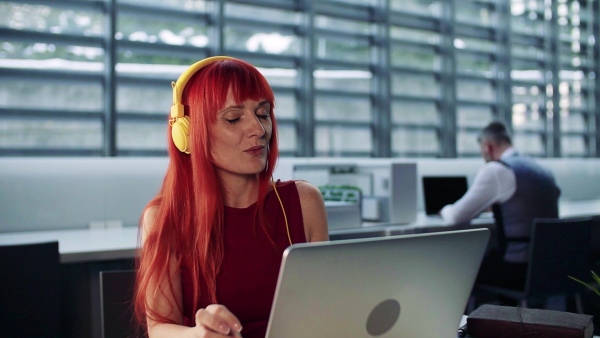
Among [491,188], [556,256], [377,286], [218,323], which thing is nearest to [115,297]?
[218,323]

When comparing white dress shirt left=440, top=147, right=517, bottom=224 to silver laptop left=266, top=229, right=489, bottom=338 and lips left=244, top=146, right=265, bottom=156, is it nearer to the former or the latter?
lips left=244, top=146, right=265, bottom=156

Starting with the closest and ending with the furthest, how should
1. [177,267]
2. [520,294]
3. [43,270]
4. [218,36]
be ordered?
[177,267] → [43,270] → [520,294] → [218,36]

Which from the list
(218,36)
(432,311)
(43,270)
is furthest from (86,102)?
(432,311)

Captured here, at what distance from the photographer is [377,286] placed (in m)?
0.94

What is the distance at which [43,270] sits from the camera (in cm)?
229

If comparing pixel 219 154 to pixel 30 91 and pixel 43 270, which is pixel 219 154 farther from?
pixel 30 91

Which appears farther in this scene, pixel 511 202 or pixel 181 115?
pixel 511 202

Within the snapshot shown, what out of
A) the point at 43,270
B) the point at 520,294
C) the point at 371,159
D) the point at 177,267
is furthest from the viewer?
the point at 371,159

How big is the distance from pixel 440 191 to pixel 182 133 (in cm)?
347

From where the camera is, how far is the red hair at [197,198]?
147cm

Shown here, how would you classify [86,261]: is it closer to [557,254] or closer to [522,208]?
[557,254]

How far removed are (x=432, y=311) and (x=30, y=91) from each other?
325 centimetres

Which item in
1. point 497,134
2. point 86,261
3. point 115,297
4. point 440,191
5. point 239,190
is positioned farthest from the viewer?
point 440,191

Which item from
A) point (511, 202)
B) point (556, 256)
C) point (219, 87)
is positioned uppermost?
point (219, 87)
